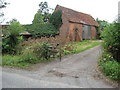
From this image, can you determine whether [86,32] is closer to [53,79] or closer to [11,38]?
[11,38]

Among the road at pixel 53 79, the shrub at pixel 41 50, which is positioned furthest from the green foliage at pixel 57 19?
the road at pixel 53 79

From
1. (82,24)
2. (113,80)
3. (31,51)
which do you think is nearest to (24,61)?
(31,51)

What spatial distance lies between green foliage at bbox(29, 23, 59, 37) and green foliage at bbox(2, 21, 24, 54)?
11395 mm

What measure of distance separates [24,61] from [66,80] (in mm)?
4168

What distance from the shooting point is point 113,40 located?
7.89 meters

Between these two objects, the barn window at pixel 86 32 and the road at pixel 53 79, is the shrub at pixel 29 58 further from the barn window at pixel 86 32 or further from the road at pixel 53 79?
the barn window at pixel 86 32

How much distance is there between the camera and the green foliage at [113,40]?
25.3 feet

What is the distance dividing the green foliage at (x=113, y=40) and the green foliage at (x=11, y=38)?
7950 millimetres

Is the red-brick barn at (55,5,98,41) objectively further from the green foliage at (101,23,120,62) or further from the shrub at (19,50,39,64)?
the green foliage at (101,23,120,62)

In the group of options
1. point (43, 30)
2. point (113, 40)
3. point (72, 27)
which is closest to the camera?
point (113, 40)

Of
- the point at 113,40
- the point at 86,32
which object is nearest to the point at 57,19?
the point at 86,32

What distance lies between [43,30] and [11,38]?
39.4ft

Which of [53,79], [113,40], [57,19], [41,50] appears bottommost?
[53,79]

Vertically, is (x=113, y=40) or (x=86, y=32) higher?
(x=86, y=32)
